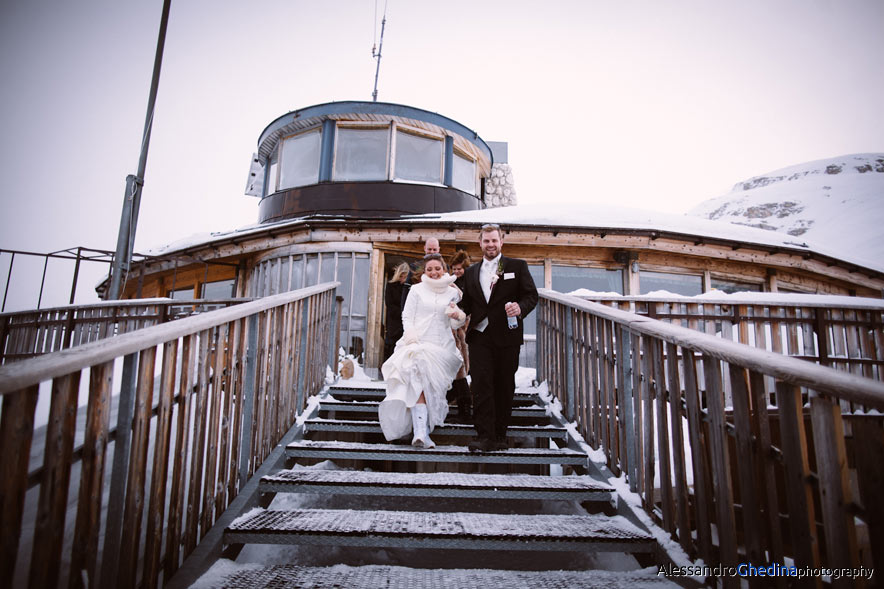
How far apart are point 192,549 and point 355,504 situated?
3.78ft

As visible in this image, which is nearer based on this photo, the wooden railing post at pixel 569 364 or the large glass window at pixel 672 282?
the wooden railing post at pixel 569 364

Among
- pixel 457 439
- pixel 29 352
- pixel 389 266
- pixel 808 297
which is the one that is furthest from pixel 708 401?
pixel 29 352

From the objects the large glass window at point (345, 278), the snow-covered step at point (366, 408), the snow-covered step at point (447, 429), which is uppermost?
the large glass window at point (345, 278)

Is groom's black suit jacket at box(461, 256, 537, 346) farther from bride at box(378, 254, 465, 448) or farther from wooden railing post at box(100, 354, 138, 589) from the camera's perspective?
wooden railing post at box(100, 354, 138, 589)

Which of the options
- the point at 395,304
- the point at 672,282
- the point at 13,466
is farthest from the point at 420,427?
the point at 672,282

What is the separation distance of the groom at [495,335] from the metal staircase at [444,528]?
0.94 ft

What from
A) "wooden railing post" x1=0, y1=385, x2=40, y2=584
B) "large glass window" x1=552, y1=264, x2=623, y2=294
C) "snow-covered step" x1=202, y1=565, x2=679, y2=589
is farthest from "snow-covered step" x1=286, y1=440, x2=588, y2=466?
"large glass window" x1=552, y1=264, x2=623, y2=294

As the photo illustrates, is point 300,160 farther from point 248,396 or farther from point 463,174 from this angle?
point 248,396

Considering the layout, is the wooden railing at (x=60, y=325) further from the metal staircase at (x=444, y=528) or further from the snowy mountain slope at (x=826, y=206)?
the snowy mountain slope at (x=826, y=206)

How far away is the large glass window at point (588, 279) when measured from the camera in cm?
862

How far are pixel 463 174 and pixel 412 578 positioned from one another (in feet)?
35.4

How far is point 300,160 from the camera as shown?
10953 mm

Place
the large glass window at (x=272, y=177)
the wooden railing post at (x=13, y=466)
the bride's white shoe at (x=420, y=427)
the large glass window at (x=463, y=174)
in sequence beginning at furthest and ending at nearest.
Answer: the large glass window at (x=272, y=177)
the large glass window at (x=463, y=174)
the bride's white shoe at (x=420, y=427)
the wooden railing post at (x=13, y=466)

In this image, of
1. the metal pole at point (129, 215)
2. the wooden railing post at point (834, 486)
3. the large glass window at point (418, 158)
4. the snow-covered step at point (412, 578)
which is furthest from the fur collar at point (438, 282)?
the large glass window at point (418, 158)
